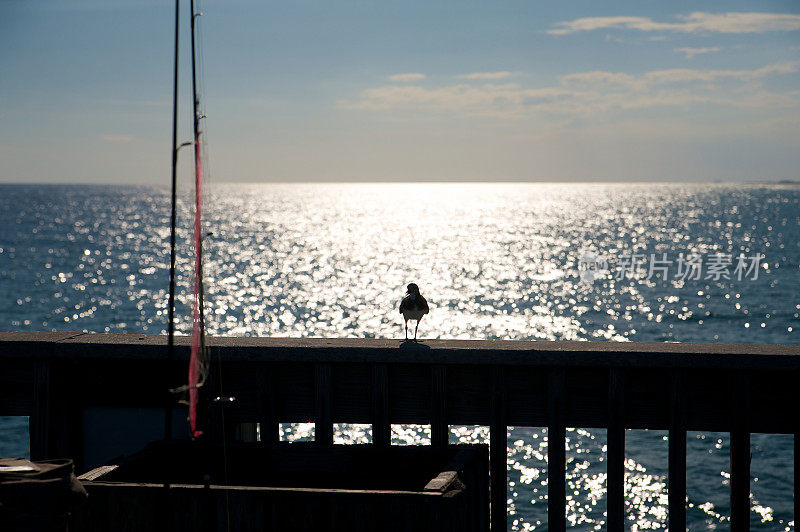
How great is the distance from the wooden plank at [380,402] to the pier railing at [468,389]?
0.04ft

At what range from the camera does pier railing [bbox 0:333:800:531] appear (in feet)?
21.8

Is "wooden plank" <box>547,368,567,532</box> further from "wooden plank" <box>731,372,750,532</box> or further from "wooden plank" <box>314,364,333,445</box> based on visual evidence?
"wooden plank" <box>314,364,333,445</box>

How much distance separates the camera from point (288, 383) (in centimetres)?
704

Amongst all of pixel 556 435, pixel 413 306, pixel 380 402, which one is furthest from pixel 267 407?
pixel 556 435

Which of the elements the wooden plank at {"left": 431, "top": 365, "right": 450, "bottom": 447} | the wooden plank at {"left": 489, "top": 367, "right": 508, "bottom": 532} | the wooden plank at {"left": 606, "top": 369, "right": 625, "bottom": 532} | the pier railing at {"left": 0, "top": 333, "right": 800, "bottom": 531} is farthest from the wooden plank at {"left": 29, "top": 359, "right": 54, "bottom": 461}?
the wooden plank at {"left": 606, "top": 369, "right": 625, "bottom": 532}

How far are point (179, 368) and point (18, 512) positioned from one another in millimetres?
2535

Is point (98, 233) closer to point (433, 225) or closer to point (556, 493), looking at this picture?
point (433, 225)

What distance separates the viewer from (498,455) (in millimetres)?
6742

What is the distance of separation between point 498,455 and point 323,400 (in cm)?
154

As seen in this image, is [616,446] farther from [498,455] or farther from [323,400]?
[323,400]

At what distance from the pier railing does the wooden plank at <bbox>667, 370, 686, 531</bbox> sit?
0.01 m

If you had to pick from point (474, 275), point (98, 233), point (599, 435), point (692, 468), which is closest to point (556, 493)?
point (692, 468)

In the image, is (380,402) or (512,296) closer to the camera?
(380,402)

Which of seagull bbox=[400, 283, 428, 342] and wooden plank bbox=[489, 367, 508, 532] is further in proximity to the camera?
seagull bbox=[400, 283, 428, 342]
